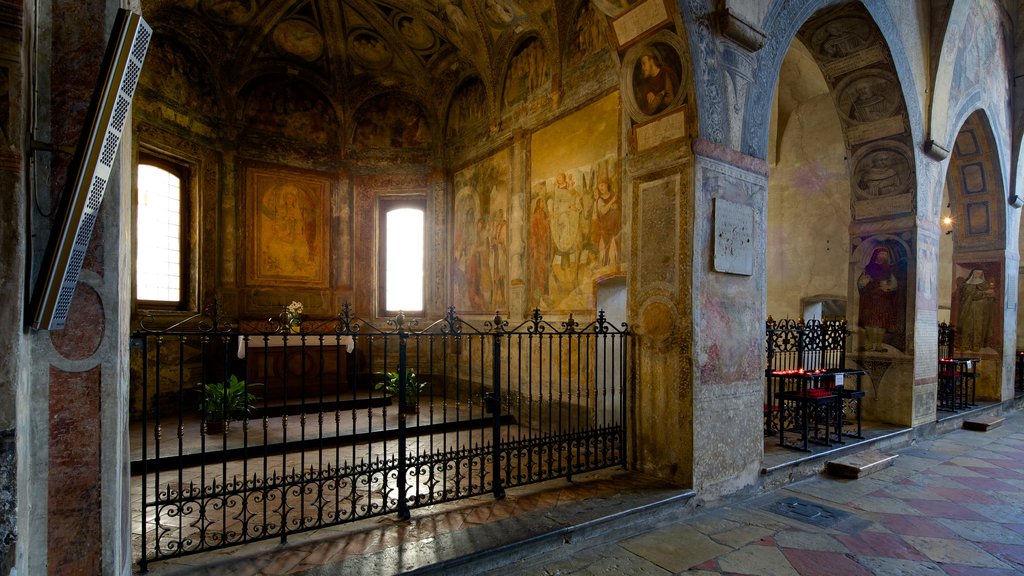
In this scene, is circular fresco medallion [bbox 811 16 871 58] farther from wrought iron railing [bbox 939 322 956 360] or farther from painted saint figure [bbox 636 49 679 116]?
wrought iron railing [bbox 939 322 956 360]

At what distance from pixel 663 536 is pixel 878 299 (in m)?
6.11

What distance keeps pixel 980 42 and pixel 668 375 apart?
10.1m

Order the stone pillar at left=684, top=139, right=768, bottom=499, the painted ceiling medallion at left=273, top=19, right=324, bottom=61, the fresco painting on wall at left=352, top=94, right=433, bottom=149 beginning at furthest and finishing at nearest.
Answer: the fresco painting on wall at left=352, top=94, right=433, bottom=149 → the painted ceiling medallion at left=273, top=19, right=324, bottom=61 → the stone pillar at left=684, top=139, right=768, bottom=499

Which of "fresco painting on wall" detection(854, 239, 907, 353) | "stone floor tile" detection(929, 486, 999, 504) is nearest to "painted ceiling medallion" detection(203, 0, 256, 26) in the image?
"fresco painting on wall" detection(854, 239, 907, 353)

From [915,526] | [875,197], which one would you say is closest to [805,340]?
[875,197]

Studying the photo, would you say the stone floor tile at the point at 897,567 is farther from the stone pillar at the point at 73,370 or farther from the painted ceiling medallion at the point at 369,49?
the painted ceiling medallion at the point at 369,49

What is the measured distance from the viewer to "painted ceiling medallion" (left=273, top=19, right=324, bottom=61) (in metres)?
9.70

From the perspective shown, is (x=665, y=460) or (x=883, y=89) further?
(x=883, y=89)

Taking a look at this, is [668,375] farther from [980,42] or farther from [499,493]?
[980,42]

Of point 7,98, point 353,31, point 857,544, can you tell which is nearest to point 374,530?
point 7,98

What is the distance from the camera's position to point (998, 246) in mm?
10148

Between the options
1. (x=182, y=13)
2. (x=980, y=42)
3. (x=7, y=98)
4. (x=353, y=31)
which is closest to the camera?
(x=7, y=98)

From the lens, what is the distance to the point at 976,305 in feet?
A: 34.4

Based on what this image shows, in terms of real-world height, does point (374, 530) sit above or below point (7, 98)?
below
